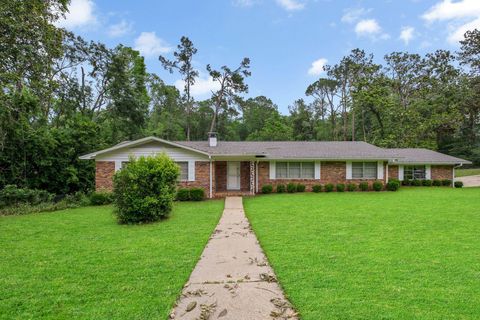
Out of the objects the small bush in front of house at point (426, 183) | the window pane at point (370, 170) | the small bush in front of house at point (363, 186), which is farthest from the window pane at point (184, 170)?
the small bush in front of house at point (426, 183)

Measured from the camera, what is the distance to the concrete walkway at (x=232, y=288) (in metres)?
3.39

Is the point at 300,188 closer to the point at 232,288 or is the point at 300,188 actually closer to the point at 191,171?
the point at 191,171

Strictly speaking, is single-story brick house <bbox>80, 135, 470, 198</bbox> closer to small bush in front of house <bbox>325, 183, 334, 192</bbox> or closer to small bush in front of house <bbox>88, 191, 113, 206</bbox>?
small bush in front of house <bbox>325, 183, 334, 192</bbox>

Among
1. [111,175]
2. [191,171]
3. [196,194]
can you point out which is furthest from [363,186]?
[111,175]

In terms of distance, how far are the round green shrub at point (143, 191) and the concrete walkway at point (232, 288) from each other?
365 centimetres

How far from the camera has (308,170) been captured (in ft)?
60.0

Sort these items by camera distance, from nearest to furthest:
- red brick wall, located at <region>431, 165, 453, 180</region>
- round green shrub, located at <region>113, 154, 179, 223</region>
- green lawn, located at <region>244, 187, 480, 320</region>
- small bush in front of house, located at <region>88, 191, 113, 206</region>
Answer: green lawn, located at <region>244, 187, 480, 320</region>, round green shrub, located at <region>113, 154, 179, 223</region>, small bush in front of house, located at <region>88, 191, 113, 206</region>, red brick wall, located at <region>431, 165, 453, 180</region>

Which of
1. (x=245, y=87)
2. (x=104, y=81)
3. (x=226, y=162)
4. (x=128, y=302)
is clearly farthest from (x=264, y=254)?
(x=245, y=87)

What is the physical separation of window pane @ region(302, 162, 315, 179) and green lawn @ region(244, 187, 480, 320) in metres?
8.46

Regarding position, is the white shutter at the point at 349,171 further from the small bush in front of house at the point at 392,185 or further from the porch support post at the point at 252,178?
the porch support post at the point at 252,178

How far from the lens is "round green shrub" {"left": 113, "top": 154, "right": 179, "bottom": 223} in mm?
9203

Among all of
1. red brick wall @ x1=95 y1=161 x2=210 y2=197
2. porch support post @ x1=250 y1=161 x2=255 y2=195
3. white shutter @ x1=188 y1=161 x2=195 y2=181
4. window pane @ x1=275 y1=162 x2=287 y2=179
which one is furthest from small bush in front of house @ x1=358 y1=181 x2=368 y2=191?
white shutter @ x1=188 y1=161 x2=195 y2=181

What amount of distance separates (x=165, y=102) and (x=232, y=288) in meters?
41.9

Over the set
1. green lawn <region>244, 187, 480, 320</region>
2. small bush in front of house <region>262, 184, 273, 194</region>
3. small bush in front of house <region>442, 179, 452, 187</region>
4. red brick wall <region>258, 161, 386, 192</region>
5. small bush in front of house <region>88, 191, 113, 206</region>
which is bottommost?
green lawn <region>244, 187, 480, 320</region>
